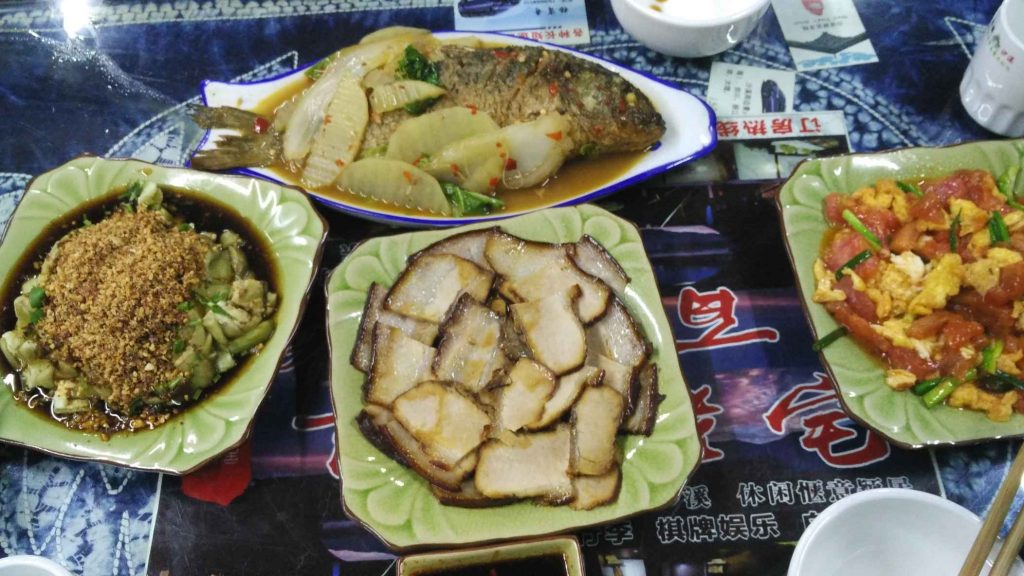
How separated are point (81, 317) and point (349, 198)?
3.06 feet

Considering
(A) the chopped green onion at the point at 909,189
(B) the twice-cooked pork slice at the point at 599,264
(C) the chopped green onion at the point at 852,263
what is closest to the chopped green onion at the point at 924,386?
(C) the chopped green onion at the point at 852,263

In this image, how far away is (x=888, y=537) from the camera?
1.80 meters

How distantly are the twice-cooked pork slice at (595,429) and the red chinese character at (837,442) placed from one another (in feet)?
2.23

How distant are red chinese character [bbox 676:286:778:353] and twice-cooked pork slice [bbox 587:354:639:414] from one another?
1.19 ft

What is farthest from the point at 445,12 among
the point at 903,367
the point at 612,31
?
the point at 903,367

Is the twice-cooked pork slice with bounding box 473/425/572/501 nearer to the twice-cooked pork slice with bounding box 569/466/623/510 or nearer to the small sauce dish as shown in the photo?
the twice-cooked pork slice with bounding box 569/466/623/510

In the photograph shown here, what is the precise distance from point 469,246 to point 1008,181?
1.82m

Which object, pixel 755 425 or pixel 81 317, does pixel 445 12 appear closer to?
pixel 81 317

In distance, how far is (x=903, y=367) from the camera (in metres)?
2.12

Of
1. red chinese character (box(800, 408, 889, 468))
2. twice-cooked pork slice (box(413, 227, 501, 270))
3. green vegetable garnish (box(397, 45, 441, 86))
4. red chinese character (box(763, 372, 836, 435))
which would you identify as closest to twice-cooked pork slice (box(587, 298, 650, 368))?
twice-cooked pork slice (box(413, 227, 501, 270))

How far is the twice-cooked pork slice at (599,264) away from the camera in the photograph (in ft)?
7.38

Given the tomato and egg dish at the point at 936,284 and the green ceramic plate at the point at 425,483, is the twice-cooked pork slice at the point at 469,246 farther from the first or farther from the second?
the tomato and egg dish at the point at 936,284

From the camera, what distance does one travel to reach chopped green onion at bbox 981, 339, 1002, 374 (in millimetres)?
2115

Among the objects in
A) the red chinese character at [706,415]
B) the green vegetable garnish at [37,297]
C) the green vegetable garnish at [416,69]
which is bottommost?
the red chinese character at [706,415]
